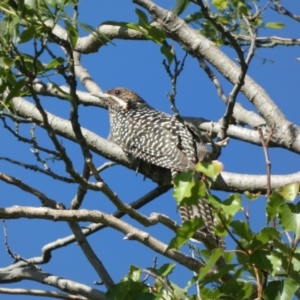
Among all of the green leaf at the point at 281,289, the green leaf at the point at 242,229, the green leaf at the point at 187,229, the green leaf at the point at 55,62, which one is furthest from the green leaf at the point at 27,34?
the green leaf at the point at 281,289

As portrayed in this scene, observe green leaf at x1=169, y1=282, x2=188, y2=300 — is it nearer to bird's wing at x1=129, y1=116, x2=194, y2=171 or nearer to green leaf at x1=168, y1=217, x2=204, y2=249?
green leaf at x1=168, y1=217, x2=204, y2=249

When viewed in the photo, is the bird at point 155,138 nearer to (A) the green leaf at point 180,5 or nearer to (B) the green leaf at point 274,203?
(A) the green leaf at point 180,5

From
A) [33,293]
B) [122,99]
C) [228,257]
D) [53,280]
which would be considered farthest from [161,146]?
[228,257]

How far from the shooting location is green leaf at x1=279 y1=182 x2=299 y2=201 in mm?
2747

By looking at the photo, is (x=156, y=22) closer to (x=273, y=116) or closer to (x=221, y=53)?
(x=221, y=53)

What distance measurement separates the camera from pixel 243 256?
112 inches

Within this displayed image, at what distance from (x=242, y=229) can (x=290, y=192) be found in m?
0.21

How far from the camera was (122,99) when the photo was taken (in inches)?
317

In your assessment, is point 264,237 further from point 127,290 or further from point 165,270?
point 127,290

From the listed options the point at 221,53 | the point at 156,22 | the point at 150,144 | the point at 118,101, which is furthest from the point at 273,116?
the point at 118,101

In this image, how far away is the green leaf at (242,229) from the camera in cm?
277

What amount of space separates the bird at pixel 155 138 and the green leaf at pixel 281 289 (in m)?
2.30

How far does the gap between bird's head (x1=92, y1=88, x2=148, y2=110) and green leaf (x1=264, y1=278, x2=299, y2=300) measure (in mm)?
4712

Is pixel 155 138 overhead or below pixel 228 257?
overhead
